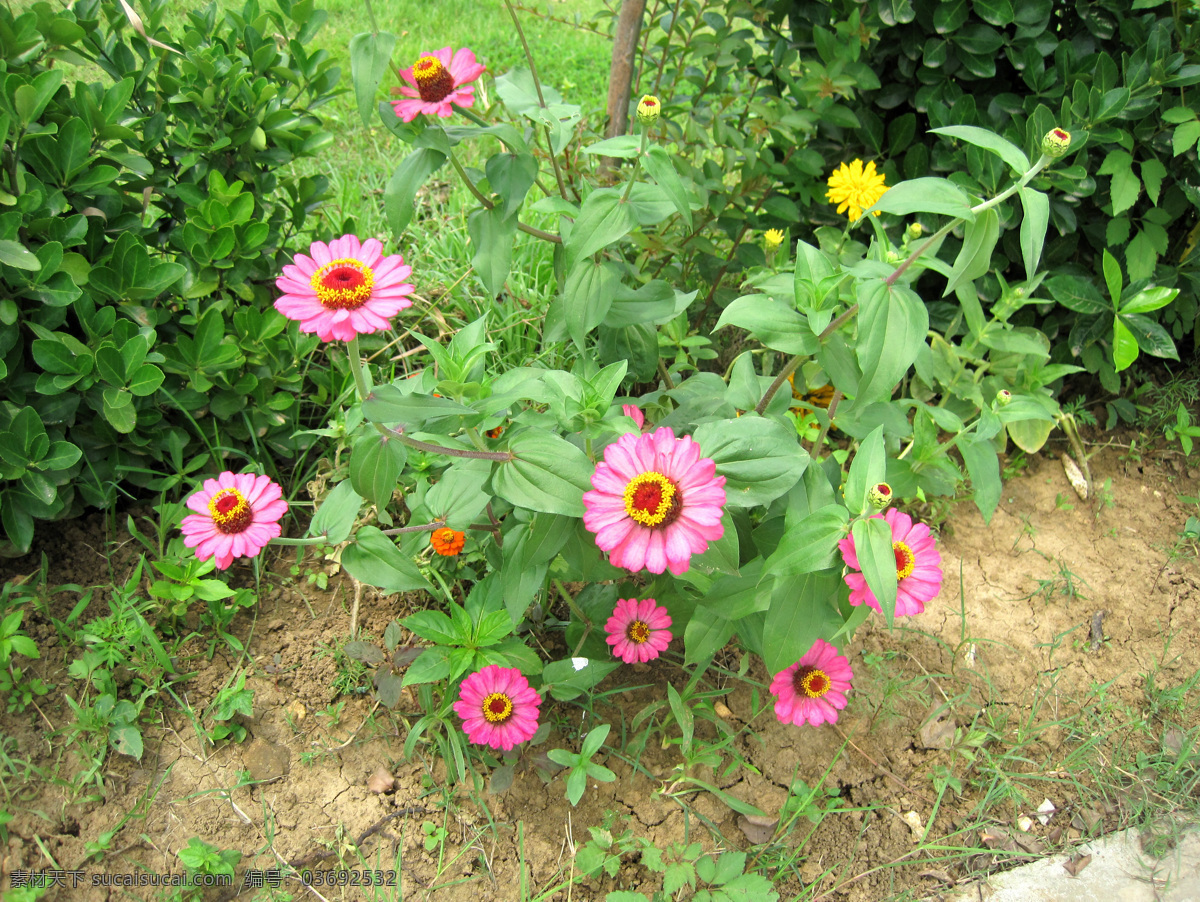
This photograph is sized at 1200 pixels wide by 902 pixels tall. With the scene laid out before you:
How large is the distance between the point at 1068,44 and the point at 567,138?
1555 millimetres

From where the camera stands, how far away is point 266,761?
1.75m

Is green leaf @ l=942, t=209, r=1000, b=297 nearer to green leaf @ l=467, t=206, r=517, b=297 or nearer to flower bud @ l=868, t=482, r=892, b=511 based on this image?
flower bud @ l=868, t=482, r=892, b=511

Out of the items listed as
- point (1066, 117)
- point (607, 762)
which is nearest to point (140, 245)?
point (607, 762)

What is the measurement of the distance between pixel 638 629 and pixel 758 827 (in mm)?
488

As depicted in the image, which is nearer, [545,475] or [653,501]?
[653,501]

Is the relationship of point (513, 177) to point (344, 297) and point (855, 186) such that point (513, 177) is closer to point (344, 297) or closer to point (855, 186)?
point (344, 297)

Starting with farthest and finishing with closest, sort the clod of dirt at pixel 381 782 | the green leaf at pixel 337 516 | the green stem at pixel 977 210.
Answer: the clod of dirt at pixel 381 782 < the green leaf at pixel 337 516 < the green stem at pixel 977 210

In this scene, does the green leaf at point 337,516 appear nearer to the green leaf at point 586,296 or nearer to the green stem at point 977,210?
the green leaf at point 586,296

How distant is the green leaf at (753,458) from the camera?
135cm

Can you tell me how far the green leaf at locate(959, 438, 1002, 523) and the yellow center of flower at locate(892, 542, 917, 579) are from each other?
1.46ft

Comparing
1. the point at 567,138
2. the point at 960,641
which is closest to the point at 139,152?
the point at 567,138

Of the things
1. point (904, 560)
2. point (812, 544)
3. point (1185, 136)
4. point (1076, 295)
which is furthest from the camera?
point (1076, 295)

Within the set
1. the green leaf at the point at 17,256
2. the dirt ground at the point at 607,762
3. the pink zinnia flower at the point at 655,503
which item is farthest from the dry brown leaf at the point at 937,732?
the green leaf at the point at 17,256

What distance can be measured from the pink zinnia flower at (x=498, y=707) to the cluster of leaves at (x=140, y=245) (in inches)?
37.4
